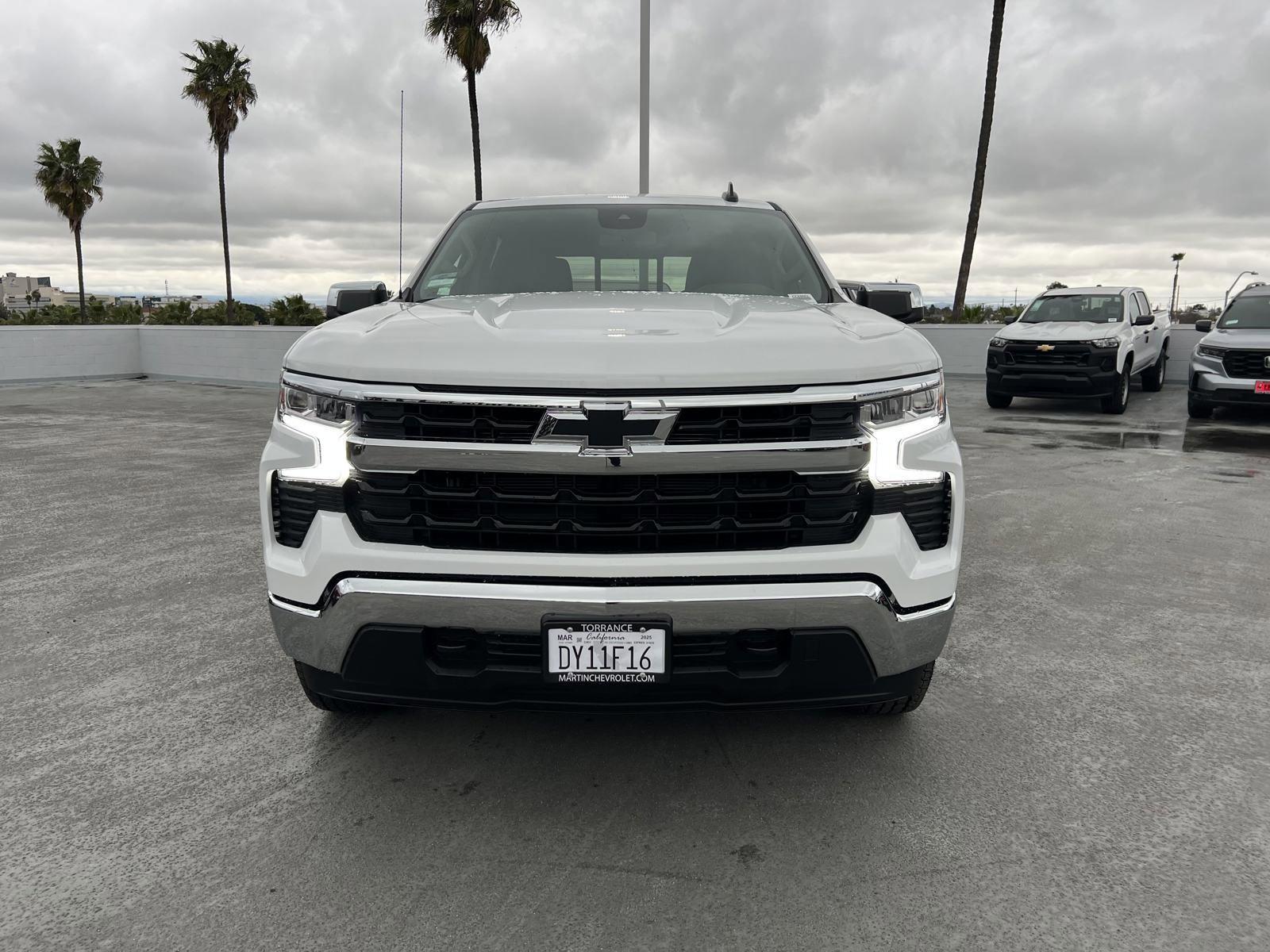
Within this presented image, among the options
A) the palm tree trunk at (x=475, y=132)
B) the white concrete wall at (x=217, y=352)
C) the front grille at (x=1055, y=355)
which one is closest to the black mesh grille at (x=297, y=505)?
the front grille at (x=1055, y=355)

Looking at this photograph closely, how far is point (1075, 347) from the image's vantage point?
12.9 m

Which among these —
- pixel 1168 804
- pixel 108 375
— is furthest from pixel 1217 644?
pixel 108 375

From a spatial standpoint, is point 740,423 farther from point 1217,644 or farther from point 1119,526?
point 1119,526

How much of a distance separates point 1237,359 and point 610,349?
11457 mm

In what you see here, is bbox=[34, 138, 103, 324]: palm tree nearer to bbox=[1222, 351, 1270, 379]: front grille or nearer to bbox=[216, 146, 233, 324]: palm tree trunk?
bbox=[216, 146, 233, 324]: palm tree trunk

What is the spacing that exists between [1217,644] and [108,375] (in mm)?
22033

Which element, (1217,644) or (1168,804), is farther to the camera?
(1217,644)

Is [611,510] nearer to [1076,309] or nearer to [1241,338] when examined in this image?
[1241,338]

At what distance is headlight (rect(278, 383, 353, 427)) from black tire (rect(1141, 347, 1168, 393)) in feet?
54.5

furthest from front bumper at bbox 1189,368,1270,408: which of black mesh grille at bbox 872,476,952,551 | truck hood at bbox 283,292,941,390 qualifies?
black mesh grille at bbox 872,476,952,551

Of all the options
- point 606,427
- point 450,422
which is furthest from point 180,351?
point 606,427

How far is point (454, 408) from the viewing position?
2332mm

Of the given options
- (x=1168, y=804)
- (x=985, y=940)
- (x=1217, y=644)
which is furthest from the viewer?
(x=1217, y=644)

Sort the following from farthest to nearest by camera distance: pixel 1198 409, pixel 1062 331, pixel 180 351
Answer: pixel 180 351 → pixel 1062 331 → pixel 1198 409
